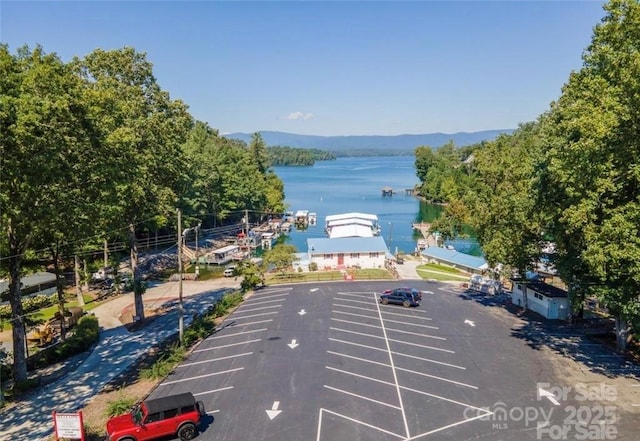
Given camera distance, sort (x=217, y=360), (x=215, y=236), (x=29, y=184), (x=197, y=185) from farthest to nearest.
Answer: (x=215, y=236)
(x=197, y=185)
(x=217, y=360)
(x=29, y=184)

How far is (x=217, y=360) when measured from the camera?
2588 centimetres

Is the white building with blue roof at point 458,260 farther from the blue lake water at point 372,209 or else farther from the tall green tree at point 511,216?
the tall green tree at point 511,216

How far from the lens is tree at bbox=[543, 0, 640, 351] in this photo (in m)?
21.3

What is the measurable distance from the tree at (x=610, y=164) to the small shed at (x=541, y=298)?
27.1 feet

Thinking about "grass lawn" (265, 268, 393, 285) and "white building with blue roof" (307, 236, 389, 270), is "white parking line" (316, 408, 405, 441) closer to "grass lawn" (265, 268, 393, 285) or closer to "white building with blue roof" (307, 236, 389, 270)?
"grass lawn" (265, 268, 393, 285)

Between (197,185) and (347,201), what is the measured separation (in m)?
85.1

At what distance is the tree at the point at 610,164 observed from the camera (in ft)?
69.8

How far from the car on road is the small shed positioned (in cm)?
836

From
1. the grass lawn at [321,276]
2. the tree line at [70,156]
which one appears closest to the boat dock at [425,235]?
the grass lawn at [321,276]

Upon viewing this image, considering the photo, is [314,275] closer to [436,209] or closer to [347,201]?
[436,209]

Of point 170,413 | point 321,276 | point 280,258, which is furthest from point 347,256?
point 170,413

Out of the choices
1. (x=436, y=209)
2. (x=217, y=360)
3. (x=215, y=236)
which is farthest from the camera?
(x=436, y=209)

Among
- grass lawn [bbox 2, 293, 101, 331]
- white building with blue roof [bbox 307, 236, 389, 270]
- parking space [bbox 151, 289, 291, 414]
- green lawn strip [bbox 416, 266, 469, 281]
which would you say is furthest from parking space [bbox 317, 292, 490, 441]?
grass lawn [bbox 2, 293, 101, 331]

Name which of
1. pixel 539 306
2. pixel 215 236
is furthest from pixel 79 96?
pixel 215 236
